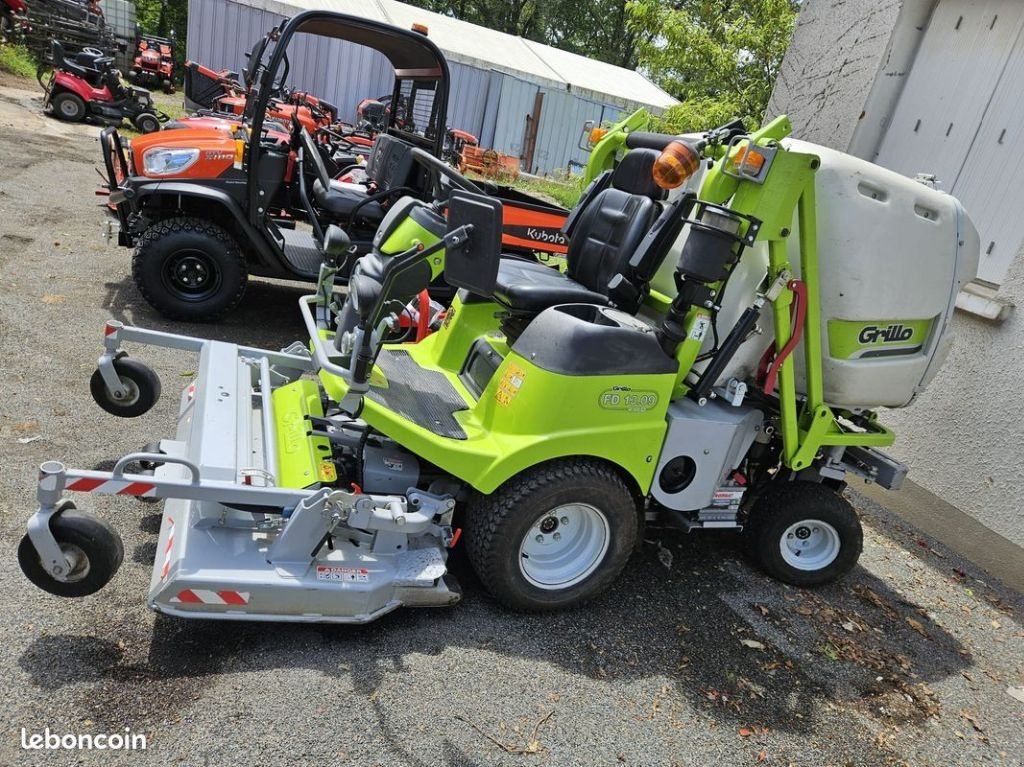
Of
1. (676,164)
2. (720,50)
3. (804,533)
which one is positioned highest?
(720,50)

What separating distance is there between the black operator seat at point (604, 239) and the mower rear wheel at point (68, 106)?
13.2 metres

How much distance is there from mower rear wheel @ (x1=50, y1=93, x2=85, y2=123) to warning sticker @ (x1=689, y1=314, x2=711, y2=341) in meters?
14.5

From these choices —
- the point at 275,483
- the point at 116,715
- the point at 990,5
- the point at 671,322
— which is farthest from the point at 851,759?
the point at 990,5

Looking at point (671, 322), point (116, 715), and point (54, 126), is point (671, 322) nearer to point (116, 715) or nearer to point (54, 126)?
point (116, 715)

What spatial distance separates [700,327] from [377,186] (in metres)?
3.74

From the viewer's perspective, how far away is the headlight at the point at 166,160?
539 cm

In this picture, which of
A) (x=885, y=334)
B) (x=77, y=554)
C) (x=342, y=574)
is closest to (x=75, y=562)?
(x=77, y=554)

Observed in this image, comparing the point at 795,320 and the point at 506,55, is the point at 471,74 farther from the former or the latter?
the point at 795,320

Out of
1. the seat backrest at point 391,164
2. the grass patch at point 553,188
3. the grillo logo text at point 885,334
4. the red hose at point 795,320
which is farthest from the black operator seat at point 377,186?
the grass patch at point 553,188

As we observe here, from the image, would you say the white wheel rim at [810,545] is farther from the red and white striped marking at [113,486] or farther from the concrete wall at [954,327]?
the red and white striped marking at [113,486]

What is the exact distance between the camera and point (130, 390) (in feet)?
11.9

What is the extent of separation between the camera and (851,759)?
9.11 ft

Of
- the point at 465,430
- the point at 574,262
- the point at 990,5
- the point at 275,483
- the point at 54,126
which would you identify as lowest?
the point at 54,126

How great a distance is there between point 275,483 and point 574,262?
215 cm
